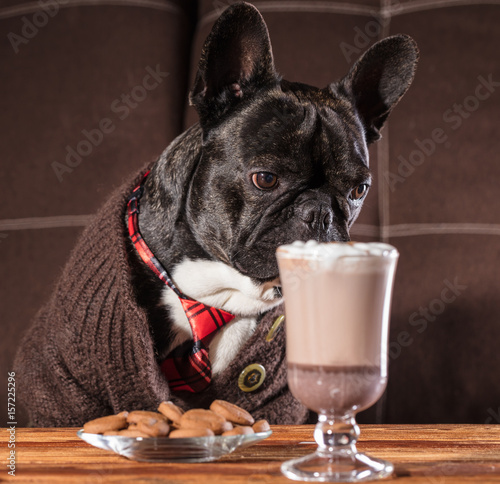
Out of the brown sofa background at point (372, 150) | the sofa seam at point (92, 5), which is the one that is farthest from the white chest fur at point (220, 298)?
the sofa seam at point (92, 5)

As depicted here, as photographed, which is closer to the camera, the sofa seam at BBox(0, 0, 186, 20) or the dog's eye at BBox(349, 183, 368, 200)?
the dog's eye at BBox(349, 183, 368, 200)

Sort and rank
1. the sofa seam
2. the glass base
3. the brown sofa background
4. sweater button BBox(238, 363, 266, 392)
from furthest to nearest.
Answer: the sofa seam, the brown sofa background, sweater button BBox(238, 363, 266, 392), the glass base

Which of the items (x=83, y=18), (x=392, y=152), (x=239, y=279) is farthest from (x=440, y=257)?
(x=83, y=18)

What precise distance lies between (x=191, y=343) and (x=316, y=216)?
14.7 inches

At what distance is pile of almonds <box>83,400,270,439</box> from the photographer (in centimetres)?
74

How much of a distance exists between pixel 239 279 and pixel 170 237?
162 mm

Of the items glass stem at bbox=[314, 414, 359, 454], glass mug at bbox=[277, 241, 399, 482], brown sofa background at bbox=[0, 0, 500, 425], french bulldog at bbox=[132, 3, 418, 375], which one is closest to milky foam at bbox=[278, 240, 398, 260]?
glass mug at bbox=[277, 241, 399, 482]

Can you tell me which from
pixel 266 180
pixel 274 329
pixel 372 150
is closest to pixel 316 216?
pixel 266 180

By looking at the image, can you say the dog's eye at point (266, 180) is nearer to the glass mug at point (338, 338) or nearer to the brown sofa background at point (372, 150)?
the glass mug at point (338, 338)

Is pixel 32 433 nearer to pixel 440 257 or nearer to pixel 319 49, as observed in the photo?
pixel 440 257

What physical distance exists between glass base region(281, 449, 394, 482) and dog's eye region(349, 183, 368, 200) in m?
0.68

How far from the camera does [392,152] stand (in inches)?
82.5

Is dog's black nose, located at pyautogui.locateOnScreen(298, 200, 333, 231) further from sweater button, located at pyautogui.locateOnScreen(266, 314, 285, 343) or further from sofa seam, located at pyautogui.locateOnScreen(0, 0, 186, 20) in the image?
sofa seam, located at pyautogui.locateOnScreen(0, 0, 186, 20)

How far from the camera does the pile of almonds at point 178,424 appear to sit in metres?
0.74
